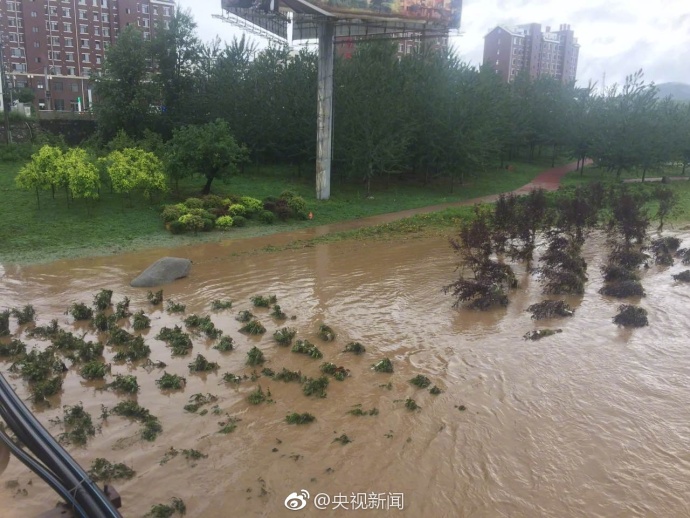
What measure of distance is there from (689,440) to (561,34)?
9703cm

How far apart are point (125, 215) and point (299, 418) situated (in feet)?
44.4

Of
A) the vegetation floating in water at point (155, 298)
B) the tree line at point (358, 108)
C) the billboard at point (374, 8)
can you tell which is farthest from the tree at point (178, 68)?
the vegetation floating in water at point (155, 298)

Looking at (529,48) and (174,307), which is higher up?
(529,48)

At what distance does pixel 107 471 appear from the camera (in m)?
5.42

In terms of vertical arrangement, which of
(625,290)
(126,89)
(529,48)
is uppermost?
(529,48)

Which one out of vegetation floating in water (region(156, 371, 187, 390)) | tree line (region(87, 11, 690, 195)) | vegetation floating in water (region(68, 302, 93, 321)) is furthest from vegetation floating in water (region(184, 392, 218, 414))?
tree line (region(87, 11, 690, 195))

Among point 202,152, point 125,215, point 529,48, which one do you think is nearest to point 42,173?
point 125,215

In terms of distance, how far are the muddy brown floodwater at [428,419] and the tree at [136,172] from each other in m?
7.31

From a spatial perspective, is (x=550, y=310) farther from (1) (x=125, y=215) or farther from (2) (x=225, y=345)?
(1) (x=125, y=215)

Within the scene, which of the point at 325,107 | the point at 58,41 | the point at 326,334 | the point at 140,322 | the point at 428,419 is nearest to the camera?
the point at 428,419

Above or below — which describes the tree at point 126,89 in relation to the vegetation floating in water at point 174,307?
above

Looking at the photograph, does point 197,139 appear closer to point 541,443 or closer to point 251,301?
point 251,301

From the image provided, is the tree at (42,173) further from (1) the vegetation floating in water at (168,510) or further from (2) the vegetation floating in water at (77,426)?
(1) the vegetation floating in water at (168,510)

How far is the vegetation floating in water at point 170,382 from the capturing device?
7.29m
